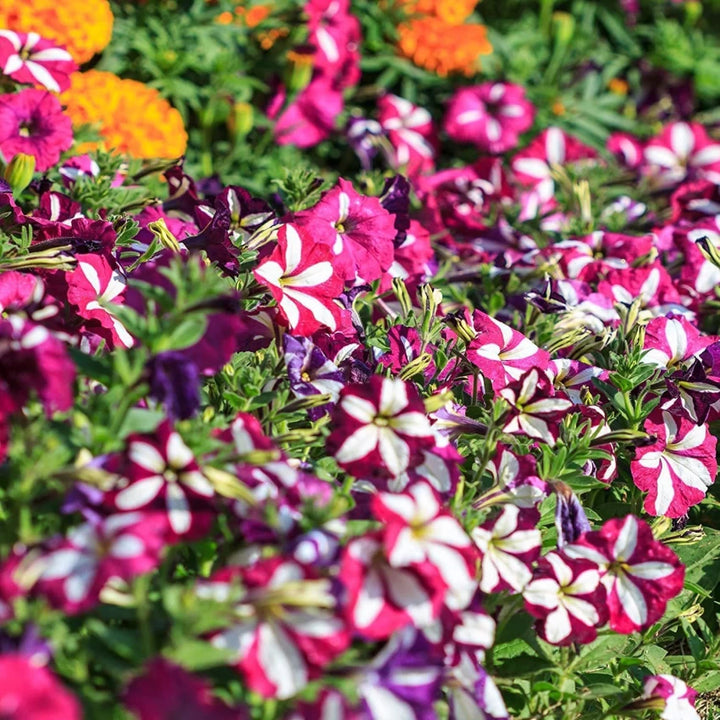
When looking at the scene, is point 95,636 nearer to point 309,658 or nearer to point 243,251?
point 309,658

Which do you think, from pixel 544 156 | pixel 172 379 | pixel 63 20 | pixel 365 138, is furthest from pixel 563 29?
pixel 172 379

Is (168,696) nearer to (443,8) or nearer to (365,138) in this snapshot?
(365,138)

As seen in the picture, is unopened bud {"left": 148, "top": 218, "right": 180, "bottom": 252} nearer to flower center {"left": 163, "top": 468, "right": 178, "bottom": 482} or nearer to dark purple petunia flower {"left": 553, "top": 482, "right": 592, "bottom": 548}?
flower center {"left": 163, "top": 468, "right": 178, "bottom": 482}

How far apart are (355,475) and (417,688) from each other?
29cm

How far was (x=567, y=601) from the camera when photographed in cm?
128

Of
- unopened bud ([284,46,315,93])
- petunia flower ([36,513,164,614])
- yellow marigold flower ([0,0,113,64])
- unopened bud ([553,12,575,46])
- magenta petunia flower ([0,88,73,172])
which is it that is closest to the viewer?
petunia flower ([36,513,164,614])

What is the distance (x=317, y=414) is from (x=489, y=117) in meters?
1.88

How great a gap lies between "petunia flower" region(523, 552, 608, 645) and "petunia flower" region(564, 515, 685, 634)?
0.02m

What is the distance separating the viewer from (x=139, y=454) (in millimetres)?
1058

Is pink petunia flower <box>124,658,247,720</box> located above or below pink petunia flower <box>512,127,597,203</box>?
above

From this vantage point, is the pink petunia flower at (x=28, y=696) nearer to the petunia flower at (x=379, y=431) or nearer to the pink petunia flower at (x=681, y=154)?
the petunia flower at (x=379, y=431)

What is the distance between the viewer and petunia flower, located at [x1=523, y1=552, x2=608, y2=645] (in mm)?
1268

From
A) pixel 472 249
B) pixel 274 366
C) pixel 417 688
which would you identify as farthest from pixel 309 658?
pixel 472 249

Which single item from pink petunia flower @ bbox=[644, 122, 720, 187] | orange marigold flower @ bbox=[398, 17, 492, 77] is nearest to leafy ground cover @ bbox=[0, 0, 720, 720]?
pink petunia flower @ bbox=[644, 122, 720, 187]
